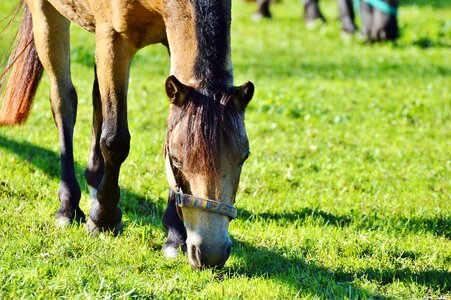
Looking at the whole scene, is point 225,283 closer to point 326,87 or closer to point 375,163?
point 375,163

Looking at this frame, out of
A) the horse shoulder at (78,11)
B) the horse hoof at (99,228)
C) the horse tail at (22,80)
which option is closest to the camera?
the horse hoof at (99,228)

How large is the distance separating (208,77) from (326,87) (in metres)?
7.36

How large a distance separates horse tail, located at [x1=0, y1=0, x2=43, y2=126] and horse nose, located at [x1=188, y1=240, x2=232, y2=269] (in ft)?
8.48

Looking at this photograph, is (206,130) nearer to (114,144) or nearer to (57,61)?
(114,144)

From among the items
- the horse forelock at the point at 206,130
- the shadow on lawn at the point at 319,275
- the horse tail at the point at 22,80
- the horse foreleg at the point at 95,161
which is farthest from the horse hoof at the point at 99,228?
the horse tail at the point at 22,80

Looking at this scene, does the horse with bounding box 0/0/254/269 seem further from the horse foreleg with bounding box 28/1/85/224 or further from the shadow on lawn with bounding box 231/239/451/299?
the shadow on lawn with bounding box 231/239/451/299

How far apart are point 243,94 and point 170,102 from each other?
1.27 feet

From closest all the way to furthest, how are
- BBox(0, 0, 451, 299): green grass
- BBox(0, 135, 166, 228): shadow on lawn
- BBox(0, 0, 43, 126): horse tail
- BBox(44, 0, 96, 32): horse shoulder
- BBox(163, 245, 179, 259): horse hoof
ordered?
BBox(0, 0, 451, 299): green grass → BBox(163, 245, 179, 259): horse hoof → BBox(44, 0, 96, 32): horse shoulder → BBox(0, 135, 166, 228): shadow on lawn → BBox(0, 0, 43, 126): horse tail

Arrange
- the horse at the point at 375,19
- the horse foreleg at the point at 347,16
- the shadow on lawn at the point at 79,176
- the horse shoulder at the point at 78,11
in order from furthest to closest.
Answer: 1. the horse foreleg at the point at 347,16
2. the horse at the point at 375,19
3. the shadow on lawn at the point at 79,176
4. the horse shoulder at the point at 78,11

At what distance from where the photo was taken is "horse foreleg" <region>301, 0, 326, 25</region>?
17.4m

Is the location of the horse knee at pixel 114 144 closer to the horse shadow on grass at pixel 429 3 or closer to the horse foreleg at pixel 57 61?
the horse foreleg at pixel 57 61

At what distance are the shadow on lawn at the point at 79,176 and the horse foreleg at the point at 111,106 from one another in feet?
1.06

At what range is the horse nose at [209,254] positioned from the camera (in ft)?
13.1

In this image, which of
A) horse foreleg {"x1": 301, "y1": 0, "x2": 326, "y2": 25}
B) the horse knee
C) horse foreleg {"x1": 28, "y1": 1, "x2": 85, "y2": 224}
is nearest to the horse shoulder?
horse foreleg {"x1": 28, "y1": 1, "x2": 85, "y2": 224}
